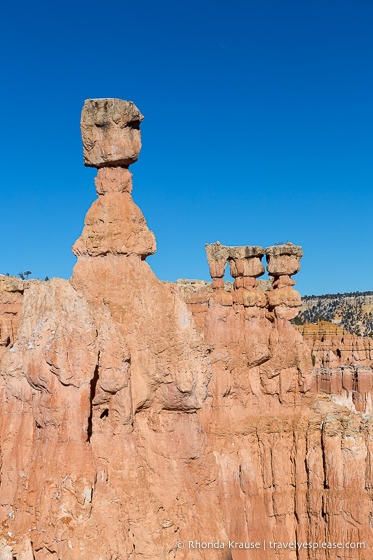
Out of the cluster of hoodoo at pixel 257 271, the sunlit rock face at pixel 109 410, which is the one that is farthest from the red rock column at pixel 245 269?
the sunlit rock face at pixel 109 410

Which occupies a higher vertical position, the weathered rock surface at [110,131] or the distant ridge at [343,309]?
the distant ridge at [343,309]

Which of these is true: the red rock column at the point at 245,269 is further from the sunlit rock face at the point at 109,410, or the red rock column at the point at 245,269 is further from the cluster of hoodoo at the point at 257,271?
the sunlit rock face at the point at 109,410

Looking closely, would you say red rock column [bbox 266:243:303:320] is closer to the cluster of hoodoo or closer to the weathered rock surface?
the cluster of hoodoo

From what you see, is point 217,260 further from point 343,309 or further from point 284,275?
point 343,309

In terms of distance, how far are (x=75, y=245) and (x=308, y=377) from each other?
13.7 m

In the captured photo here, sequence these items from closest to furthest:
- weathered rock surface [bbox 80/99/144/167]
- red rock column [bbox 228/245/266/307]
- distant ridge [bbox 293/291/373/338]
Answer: weathered rock surface [bbox 80/99/144/167] < red rock column [bbox 228/245/266/307] < distant ridge [bbox 293/291/373/338]

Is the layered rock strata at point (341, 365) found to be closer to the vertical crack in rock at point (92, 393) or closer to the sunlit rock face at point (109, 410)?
the sunlit rock face at point (109, 410)

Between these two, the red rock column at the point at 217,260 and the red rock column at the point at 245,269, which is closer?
the red rock column at the point at 217,260

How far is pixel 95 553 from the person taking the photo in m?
9.05

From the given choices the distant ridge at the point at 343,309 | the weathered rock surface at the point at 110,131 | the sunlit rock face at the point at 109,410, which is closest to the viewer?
the sunlit rock face at the point at 109,410

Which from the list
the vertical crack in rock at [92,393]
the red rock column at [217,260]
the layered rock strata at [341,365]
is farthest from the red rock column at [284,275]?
the layered rock strata at [341,365]

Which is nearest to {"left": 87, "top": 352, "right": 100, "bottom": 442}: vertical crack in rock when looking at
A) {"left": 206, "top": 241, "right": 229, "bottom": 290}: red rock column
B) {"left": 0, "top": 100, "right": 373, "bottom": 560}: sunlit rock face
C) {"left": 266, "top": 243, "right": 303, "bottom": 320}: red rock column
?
{"left": 0, "top": 100, "right": 373, "bottom": 560}: sunlit rock face

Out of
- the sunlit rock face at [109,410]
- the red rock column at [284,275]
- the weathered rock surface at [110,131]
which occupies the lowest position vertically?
the sunlit rock face at [109,410]

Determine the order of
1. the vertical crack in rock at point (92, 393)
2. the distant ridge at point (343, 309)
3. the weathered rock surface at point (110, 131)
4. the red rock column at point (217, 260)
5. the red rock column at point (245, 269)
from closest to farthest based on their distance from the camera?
the vertical crack in rock at point (92, 393) < the weathered rock surface at point (110, 131) < the red rock column at point (217, 260) < the red rock column at point (245, 269) < the distant ridge at point (343, 309)
